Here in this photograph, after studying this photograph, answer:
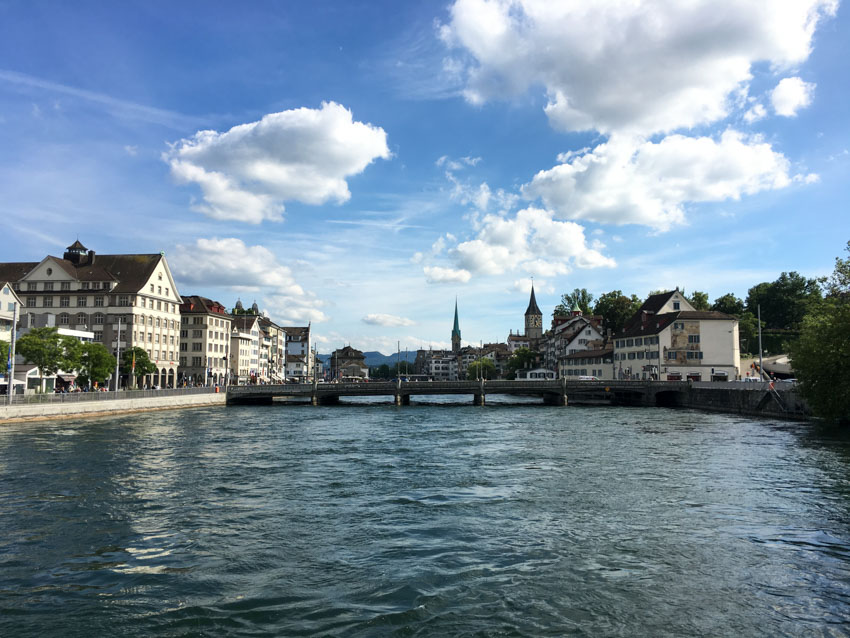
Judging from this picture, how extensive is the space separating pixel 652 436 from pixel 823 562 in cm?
2615

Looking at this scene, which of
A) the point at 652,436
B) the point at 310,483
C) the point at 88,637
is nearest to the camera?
the point at 88,637

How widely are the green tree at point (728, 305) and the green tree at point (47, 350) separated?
105 meters

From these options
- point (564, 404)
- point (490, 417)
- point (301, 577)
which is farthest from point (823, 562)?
point (564, 404)

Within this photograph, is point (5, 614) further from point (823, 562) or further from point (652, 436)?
point (652, 436)

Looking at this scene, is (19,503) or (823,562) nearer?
(823,562)

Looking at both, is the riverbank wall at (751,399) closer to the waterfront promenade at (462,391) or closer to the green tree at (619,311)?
the waterfront promenade at (462,391)

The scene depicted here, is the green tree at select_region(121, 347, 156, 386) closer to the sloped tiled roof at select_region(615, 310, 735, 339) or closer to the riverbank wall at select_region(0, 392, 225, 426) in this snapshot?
the riverbank wall at select_region(0, 392, 225, 426)

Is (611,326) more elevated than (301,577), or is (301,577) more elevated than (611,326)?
(611,326)

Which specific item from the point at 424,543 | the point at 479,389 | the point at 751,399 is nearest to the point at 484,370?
the point at 479,389

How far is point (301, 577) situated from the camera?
1199 cm

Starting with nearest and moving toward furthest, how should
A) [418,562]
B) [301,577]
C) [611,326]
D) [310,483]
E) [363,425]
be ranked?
[301,577], [418,562], [310,483], [363,425], [611,326]

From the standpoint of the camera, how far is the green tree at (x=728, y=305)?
4574 inches

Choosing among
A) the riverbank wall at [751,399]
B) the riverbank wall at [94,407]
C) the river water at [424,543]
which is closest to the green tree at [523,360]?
the riverbank wall at [751,399]

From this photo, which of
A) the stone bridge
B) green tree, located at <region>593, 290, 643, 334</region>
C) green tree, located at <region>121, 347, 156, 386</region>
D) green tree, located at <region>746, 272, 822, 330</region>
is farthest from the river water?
green tree, located at <region>746, 272, 822, 330</region>
